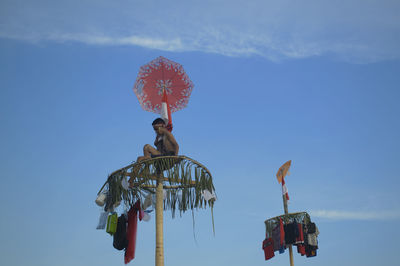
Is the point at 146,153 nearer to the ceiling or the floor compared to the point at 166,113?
nearer to the floor

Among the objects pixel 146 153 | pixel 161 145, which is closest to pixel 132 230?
pixel 146 153

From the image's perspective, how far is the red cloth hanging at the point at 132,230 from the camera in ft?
28.6

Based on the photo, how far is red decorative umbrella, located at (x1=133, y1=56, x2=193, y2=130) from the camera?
9.91m

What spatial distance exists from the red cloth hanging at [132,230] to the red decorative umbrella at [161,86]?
2422 millimetres

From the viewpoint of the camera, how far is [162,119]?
371 inches

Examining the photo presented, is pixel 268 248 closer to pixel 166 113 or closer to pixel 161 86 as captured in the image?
pixel 166 113

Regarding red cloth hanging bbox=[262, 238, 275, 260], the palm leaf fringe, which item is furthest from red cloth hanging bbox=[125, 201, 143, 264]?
red cloth hanging bbox=[262, 238, 275, 260]

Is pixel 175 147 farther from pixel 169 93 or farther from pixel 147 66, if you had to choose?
pixel 147 66

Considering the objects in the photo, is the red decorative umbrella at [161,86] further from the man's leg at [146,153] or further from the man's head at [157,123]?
the man's leg at [146,153]

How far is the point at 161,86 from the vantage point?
10016 mm

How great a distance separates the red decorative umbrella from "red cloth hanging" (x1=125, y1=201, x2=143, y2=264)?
2422mm

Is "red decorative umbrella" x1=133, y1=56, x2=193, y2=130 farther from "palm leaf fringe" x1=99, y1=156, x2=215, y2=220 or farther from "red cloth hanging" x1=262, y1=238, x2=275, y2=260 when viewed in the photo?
"red cloth hanging" x1=262, y1=238, x2=275, y2=260

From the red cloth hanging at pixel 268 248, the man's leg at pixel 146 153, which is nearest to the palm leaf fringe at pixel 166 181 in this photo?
the man's leg at pixel 146 153

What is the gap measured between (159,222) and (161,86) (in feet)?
11.1
